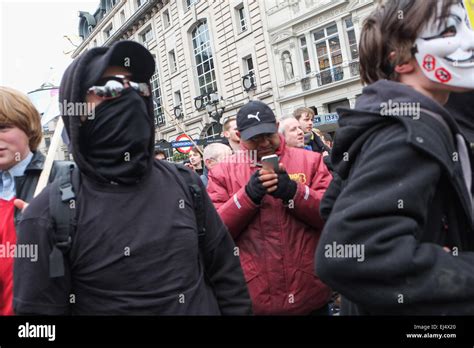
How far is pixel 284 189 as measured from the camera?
1973 millimetres

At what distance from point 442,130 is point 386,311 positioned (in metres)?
0.41

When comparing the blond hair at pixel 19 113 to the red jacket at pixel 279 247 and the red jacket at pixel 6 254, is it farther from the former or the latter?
the red jacket at pixel 279 247

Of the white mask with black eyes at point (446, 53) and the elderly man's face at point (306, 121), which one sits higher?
the elderly man's face at point (306, 121)

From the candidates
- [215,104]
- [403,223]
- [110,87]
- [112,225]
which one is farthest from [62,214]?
[215,104]

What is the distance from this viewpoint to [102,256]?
1.16 m

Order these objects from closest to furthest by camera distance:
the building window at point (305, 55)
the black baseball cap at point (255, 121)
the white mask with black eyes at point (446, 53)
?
the white mask with black eyes at point (446, 53), the black baseball cap at point (255, 121), the building window at point (305, 55)

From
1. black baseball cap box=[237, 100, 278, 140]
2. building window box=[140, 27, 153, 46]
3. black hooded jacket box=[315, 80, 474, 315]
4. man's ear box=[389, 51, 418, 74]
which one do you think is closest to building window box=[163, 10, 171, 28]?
building window box=[140, 27, 153, 46]

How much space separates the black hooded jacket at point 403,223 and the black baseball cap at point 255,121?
135cm

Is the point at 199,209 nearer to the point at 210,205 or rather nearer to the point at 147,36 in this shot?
the point at 210,205

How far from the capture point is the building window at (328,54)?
10156 millimetres

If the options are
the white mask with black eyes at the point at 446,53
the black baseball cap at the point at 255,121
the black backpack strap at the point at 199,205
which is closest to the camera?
the white mask with black eyes at the point at 446,53

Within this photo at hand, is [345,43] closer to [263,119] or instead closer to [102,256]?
[263,119]

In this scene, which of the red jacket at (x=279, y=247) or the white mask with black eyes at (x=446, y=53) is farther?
the red jacket at (x=279, y=247)

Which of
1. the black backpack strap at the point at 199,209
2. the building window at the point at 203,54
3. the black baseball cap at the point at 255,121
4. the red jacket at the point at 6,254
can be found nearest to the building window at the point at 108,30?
the building window at the point at 203,54
